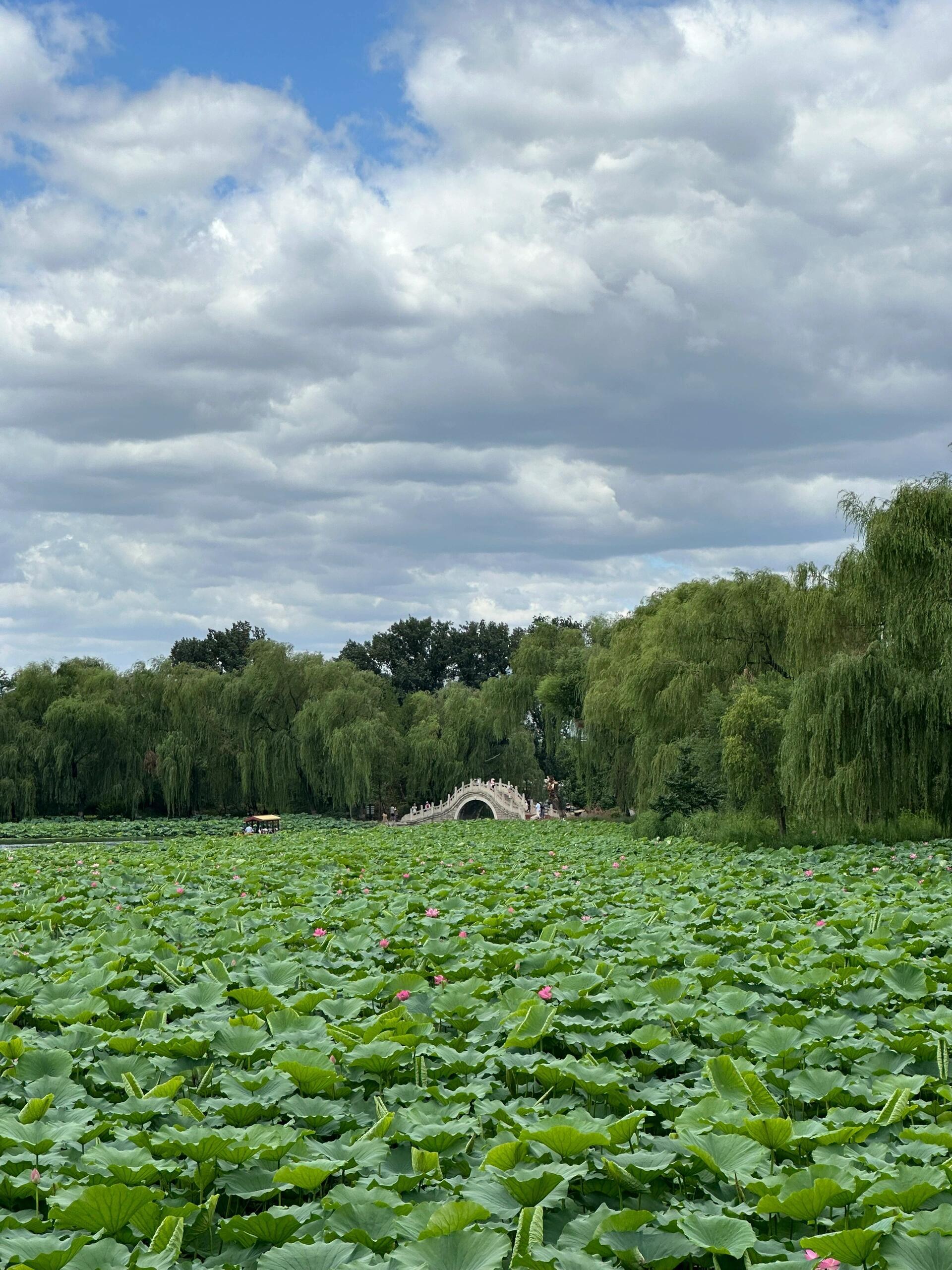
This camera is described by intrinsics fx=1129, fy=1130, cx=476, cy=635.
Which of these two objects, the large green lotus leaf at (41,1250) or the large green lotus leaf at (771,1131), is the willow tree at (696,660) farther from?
the large green lotus leaf at (41,1250)

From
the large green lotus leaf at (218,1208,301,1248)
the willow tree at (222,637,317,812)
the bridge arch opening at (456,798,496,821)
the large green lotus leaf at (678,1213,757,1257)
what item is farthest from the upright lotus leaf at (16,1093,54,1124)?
the bridge arch opening at (456,798,496,821)

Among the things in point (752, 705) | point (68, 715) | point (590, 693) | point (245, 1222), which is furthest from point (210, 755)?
point (245, 1222)

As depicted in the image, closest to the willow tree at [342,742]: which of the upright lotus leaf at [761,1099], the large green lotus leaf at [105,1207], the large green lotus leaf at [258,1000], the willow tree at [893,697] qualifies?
the willow tree at [893,697]

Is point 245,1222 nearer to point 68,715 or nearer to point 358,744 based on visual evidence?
point 358,744

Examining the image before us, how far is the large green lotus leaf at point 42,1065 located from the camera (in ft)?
12.8

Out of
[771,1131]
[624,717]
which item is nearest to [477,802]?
[624,717]

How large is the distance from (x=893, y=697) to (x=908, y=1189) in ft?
41.0

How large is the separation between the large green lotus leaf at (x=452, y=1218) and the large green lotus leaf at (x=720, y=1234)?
466 mm

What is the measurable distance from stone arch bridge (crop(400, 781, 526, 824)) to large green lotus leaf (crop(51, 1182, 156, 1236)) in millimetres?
37300

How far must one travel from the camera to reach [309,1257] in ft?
7.94

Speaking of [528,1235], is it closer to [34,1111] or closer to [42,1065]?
[34,1111]

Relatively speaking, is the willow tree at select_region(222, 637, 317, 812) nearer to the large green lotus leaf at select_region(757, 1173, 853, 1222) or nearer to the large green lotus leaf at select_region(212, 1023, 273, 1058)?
the large green lotus leaf at select_region(212, 1023, 273, 1058)

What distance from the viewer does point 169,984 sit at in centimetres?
569

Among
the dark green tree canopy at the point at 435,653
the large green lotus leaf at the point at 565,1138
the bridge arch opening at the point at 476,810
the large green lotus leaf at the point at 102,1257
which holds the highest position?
the dark green tree canopy at the point at 435,653
